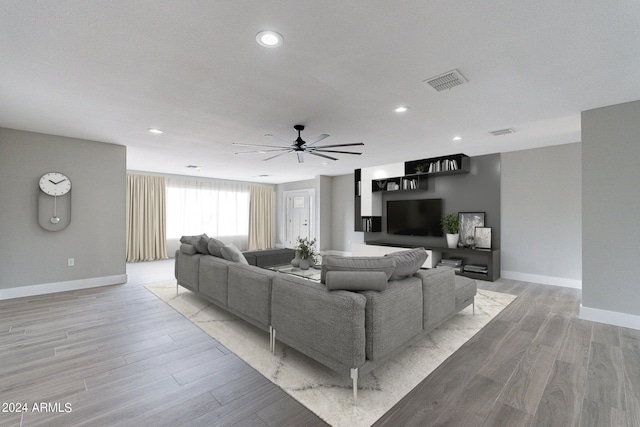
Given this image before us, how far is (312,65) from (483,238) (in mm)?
4966

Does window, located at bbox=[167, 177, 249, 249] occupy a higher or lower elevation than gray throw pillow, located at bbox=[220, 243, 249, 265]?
higher

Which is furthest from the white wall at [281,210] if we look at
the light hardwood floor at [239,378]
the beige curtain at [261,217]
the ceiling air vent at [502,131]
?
the light hardwood floor at [239,378]

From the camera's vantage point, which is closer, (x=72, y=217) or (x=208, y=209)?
(x=72, y=217)

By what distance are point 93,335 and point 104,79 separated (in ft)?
8.13

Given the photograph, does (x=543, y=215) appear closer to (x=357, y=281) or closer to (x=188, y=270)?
(x=357, y=281)

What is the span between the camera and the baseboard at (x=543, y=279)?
4.80 m

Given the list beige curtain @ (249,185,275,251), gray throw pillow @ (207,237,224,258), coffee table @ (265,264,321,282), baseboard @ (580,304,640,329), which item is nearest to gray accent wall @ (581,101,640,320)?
baseboard @ (580,304,640,329)

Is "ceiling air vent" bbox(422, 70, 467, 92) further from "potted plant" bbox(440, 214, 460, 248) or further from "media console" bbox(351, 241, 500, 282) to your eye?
"potted plant" bbox(440, 214, 460, 248)

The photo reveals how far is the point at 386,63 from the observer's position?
7.49ft

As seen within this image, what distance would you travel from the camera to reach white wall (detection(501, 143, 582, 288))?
15.7ft

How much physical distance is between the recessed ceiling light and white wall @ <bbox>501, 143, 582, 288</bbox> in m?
5.22

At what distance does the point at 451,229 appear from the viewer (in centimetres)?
585

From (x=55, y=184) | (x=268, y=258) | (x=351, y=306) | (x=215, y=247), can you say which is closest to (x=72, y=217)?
(x=55, y=184)

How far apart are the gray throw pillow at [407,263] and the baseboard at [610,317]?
2382 mm
